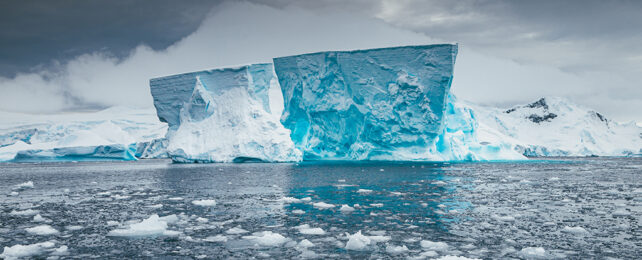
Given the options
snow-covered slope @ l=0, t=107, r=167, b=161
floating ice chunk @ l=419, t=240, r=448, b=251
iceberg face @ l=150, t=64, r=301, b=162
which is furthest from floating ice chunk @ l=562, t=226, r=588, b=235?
snow-covered slope @ l=0, t=107, r=167, b=161

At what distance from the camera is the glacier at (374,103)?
1075 inches

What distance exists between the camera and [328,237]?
21.1 ft

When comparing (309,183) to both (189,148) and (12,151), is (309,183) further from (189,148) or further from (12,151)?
(12,151)

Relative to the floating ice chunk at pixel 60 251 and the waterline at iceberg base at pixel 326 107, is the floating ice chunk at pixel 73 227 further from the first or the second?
the waterline at iceberg base at pixel 326 107

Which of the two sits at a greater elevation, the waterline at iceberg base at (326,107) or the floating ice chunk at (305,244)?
the waterline at iceberg base at (326,107)

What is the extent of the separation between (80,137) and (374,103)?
2541 centimetres

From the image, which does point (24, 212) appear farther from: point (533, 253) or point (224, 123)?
point (224, 123)

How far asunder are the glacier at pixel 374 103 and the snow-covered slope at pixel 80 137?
689 inches

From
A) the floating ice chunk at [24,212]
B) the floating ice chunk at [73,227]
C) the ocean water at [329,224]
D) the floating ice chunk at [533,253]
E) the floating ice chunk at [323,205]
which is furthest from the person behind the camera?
the floating ice chunk at [323,205]

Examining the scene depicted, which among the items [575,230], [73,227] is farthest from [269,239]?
[575,230]

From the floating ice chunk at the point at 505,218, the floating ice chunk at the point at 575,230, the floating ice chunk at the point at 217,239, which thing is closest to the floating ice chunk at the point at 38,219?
the floating ice chunk at the point at 217,239

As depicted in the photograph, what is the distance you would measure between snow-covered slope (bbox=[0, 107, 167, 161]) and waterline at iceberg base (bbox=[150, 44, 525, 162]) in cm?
1120

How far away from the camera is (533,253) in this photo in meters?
5.38

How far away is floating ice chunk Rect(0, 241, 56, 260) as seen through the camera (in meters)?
5.39
